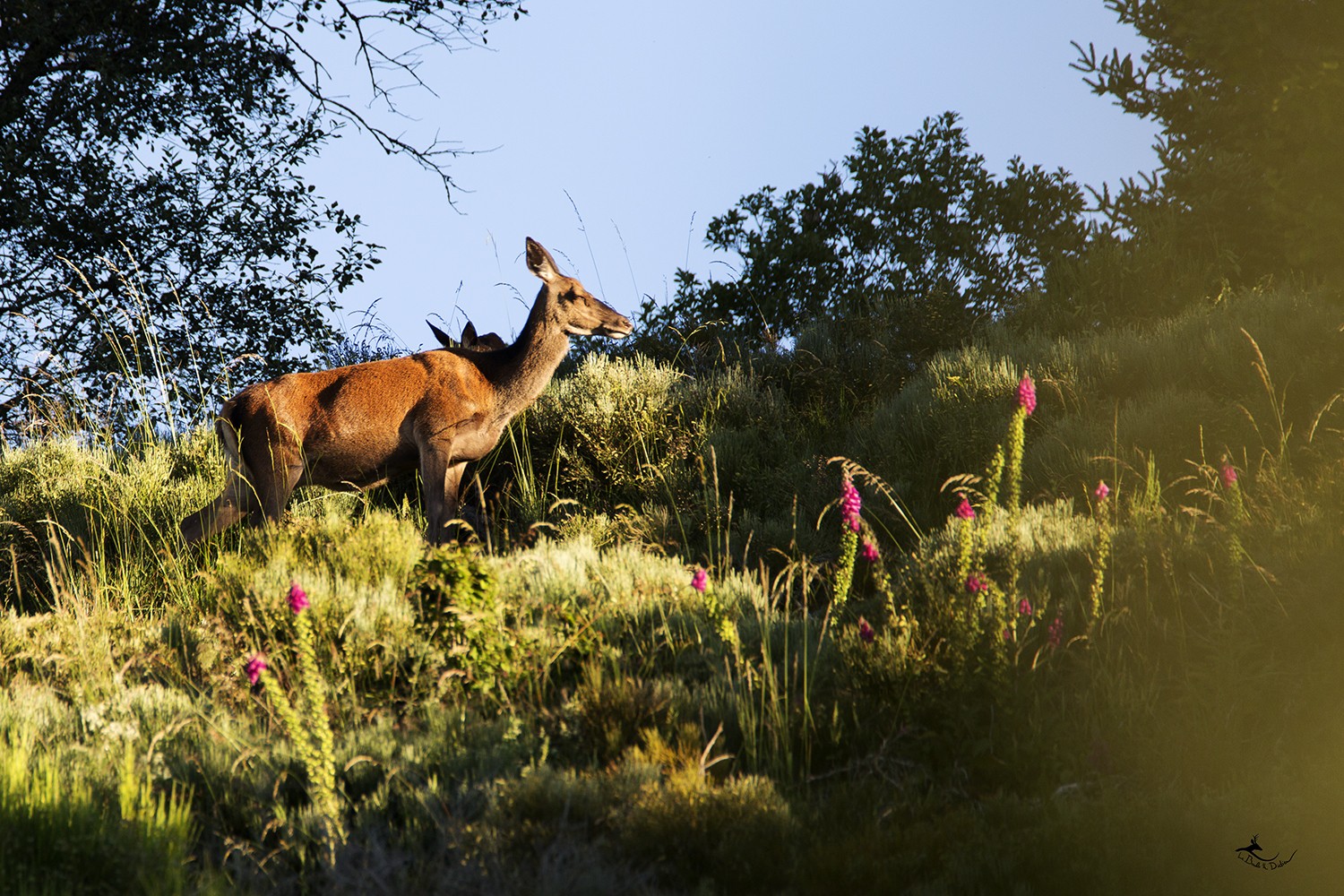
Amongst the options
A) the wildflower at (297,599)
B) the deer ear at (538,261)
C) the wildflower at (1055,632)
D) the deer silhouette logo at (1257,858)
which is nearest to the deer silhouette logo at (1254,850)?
the deer silhouette logo at (1257,858)

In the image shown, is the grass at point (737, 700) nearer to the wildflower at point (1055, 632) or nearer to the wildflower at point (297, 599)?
the wildflower at point (1055, 632)

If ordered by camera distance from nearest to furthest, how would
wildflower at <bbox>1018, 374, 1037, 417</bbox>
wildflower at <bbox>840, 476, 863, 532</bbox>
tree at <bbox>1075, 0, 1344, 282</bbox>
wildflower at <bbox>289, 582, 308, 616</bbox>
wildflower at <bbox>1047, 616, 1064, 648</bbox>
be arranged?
1. wildflower at <bbox>289, 582, 308, 616</bbox>
2. wildflower at <bbox>1018, 374, 1037, 417</bbox>
3. wildflower at <bbox>840, 476, 863, 532</bbox>
4. wildflower at <bbox>1047, 616, 1064, 648</bbox>
5. tree at <bbox>1075, 0, 1344, 282</bbox>

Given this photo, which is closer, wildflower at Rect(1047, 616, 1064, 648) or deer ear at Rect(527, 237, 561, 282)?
wildflower at Rect(1047, 616, 1064, 648)

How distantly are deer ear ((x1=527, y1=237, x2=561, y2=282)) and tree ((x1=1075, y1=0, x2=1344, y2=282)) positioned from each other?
753 centimetres

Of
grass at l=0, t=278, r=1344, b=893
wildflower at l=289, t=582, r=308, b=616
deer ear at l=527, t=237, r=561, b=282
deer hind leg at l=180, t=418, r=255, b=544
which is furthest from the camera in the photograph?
deer ear at l=527, t=237, r=561, b=282

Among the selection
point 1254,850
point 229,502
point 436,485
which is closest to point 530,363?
point 436,485

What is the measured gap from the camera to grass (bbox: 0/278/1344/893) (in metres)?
4.01

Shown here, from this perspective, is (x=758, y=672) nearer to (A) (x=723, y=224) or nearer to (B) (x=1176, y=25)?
(B) (x=1176, y=25)

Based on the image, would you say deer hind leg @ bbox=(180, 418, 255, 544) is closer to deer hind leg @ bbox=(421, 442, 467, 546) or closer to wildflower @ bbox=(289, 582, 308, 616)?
deer hind leg @ bbox=(421, 442, 467, 546)

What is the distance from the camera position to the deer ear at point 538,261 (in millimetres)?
8703

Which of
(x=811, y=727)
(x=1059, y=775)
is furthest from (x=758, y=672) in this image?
(x=1059, y=775)

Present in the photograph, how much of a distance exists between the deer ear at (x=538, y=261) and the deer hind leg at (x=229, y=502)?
252cm

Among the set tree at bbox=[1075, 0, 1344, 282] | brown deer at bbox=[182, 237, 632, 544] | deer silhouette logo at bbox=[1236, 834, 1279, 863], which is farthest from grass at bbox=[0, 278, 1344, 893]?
tree at bbox=[1075, 0, 1344, 282]

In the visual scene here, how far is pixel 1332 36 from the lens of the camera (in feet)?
42.9
